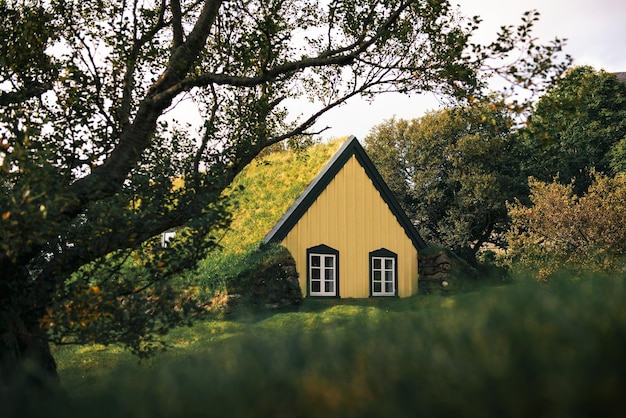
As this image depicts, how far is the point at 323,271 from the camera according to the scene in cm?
2425

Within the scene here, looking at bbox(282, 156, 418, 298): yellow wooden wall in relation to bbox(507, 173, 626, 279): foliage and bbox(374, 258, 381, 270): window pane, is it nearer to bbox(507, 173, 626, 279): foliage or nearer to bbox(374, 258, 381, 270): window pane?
bbox(374, 258, 381, 270): window pane

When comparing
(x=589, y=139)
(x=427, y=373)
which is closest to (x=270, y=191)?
(x=427, y=373)

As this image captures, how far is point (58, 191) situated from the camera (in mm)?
8109

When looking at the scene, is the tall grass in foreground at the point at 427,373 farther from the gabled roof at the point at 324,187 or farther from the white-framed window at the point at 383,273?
the white-framed window at the point at 383,273

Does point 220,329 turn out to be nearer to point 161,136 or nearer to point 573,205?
point 161,136

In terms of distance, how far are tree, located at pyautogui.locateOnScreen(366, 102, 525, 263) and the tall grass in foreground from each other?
38.3 m

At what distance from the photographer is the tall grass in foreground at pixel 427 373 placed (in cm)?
339

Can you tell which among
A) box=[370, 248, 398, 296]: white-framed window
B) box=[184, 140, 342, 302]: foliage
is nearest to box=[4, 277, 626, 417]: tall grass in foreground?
box=[184, 140, 342, 302]: foliage

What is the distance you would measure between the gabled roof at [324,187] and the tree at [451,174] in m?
15.0

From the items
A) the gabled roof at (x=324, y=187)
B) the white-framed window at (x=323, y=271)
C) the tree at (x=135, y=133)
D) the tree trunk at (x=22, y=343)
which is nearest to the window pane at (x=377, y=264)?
the gabled roof at (x=324, y=187)

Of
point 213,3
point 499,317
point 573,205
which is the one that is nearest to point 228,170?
point 213,3

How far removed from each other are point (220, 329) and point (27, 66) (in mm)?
9038

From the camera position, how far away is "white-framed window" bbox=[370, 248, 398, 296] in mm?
26094

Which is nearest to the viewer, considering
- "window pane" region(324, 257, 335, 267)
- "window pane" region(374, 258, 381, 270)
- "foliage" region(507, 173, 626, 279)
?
"window pane" region(324, 257, 335, 267)
